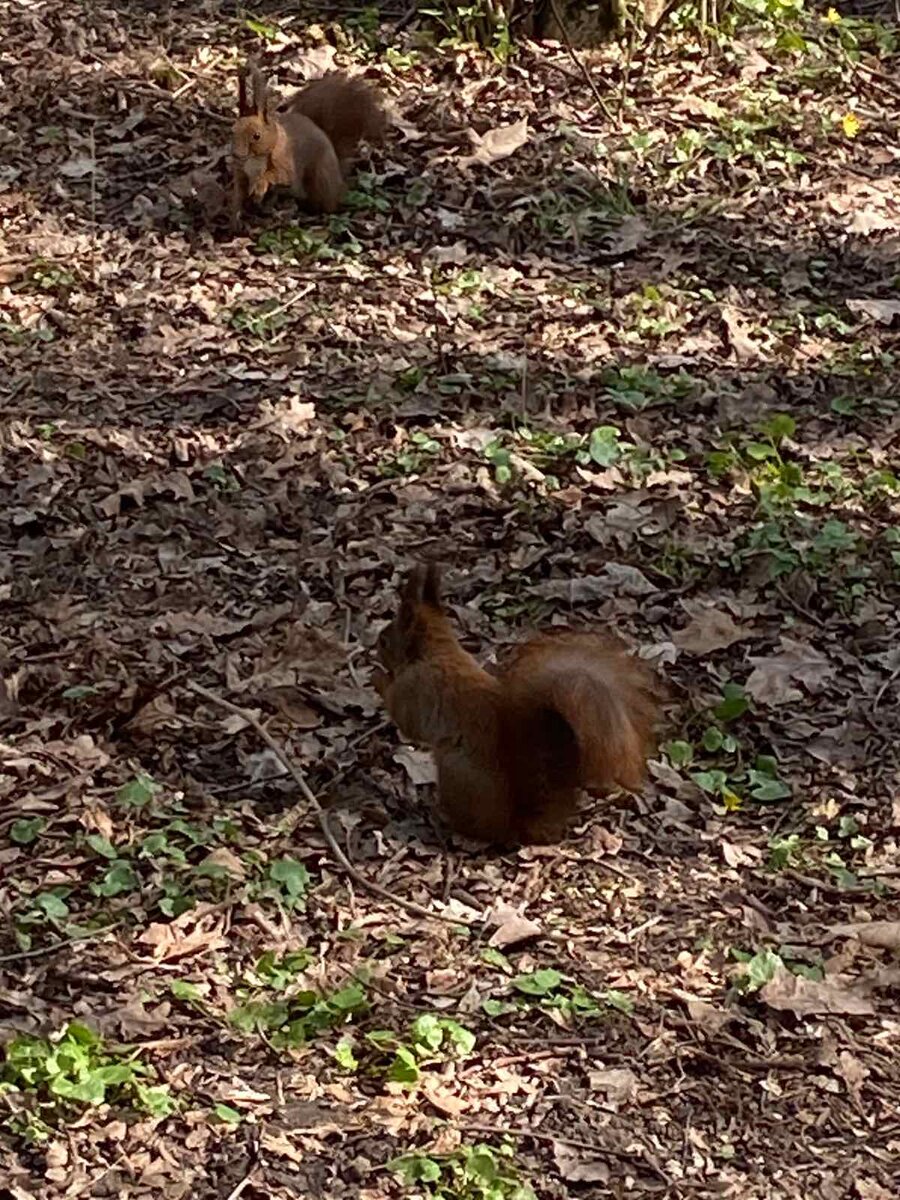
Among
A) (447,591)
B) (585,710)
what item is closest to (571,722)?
(585,710)

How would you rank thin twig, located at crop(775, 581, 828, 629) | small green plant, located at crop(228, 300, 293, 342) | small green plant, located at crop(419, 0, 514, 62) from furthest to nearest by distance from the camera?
small green plant, located at crop(419, 0, 514, 62) < small green plant, located at crop(228, 300, 293, 342) < thin twig, located at crop(775, 581, 828, 629)

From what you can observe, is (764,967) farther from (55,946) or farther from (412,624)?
(55,946)

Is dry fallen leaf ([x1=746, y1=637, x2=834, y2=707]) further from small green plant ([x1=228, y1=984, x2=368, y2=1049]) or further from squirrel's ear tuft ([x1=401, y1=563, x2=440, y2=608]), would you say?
small green plant ([x1=228, y1=984, x2=368, y2=1049])

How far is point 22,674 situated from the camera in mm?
5453

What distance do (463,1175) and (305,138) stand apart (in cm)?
516

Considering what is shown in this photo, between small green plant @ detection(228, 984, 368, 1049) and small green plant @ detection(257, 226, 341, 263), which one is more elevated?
small green plant @ detection(257, 226, 341, 263)

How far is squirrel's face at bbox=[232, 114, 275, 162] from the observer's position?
7.85 meters

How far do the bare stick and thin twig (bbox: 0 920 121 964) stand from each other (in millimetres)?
589

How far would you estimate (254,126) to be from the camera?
7.89 metres

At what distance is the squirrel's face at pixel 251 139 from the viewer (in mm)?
7848

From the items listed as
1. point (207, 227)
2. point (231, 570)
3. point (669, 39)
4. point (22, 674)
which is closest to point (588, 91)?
point (669, 39)

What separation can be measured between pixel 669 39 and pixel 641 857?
5.60 metres

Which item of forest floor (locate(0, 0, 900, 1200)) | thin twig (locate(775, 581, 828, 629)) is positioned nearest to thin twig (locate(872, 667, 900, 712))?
forest floor (locate(0, 0, 900, 1200))

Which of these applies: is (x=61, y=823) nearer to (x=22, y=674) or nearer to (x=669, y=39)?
(x=22, y=674)
